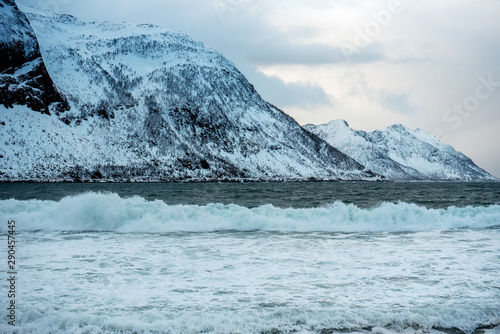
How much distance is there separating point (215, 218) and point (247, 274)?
1375cm

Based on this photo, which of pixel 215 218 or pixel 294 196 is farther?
pixel 294 196

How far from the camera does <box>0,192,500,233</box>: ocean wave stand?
26.8m

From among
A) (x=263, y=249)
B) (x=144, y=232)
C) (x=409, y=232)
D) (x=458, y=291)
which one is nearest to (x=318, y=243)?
(x=263, y=249)

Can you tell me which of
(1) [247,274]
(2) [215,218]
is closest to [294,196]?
(2) [215,218]

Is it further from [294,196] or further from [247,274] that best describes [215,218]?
[294,196]

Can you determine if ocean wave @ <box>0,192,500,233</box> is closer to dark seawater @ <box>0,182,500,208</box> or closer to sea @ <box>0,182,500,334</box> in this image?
sea @ <box>0,182,500,334</box>

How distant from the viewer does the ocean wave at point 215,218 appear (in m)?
26.8

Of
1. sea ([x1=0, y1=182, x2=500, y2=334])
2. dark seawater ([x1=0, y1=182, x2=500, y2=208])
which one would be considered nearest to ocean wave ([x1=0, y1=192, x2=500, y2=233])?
sea ([x1=0, y1=182, x2=500, y2=334])

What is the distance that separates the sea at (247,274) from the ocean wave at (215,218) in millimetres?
127

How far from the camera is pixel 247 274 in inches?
572

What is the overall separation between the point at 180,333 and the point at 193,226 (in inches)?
686

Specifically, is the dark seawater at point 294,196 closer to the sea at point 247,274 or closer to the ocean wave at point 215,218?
the ocean wave at point 215,218

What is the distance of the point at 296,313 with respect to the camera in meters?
10.6

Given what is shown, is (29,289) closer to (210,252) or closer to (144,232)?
(210,252)
